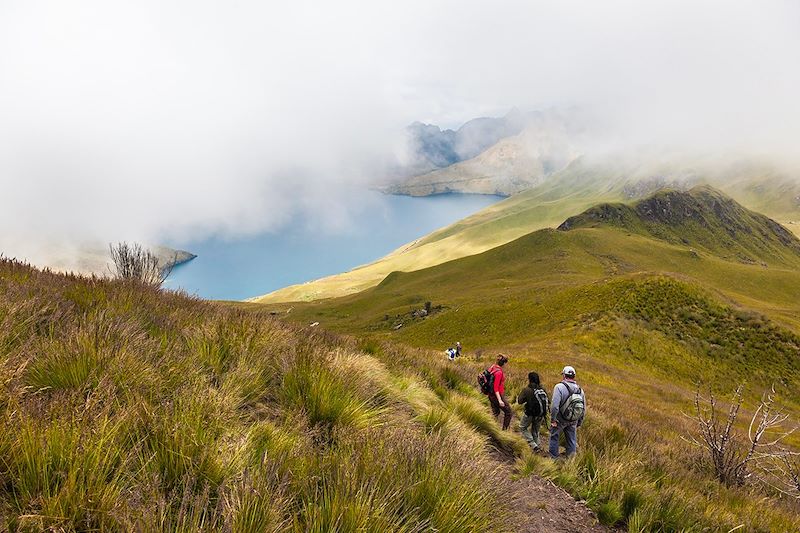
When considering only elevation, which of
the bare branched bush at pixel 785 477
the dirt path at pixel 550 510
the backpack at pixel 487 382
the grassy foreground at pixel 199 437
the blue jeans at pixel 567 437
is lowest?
the bare branched bush at pixel 785 477

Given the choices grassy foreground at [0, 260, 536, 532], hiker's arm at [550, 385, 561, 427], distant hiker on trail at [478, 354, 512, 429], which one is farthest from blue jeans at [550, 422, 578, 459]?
grassy foreground at [0, 260, 536, 532]

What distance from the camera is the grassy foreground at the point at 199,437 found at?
7.35 feet

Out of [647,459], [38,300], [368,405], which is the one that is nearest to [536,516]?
[368,405]

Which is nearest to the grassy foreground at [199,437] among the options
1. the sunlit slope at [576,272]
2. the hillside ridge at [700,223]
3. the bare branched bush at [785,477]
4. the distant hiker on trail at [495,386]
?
the distant hiker on trail at [495,386]

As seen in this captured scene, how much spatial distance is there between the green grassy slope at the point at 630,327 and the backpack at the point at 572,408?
2.18ft

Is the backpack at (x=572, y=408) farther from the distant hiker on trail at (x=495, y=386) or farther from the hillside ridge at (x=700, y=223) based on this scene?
the hillside ridge at (x=700, y=223)

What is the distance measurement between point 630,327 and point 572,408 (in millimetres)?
31990

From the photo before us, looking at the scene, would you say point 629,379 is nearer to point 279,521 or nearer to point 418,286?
point 279,521

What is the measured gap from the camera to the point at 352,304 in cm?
8956

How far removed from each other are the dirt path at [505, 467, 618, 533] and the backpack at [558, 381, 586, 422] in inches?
102

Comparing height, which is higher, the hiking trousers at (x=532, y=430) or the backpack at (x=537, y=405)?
the backpack at (x=537, y=405)

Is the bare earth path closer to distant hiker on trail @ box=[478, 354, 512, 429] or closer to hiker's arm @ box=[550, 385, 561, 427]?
hiker's arm @ box=[550, 385, 561, 427]

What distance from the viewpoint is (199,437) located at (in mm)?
3031

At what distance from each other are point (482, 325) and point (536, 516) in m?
44.3
